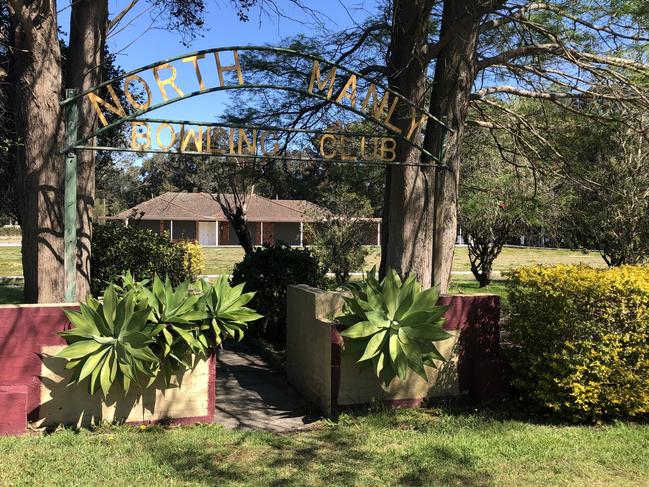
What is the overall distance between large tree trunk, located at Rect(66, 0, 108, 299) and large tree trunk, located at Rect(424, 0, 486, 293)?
427cm

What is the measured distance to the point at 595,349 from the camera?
5746 millimetres

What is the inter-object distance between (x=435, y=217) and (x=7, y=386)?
5158 mm

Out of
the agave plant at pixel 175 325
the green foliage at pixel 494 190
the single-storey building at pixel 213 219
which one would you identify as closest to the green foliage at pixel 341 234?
the green foliage at pixel 494 190

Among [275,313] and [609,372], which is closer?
[609,372]

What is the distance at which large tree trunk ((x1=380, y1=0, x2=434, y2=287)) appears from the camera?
7609mm

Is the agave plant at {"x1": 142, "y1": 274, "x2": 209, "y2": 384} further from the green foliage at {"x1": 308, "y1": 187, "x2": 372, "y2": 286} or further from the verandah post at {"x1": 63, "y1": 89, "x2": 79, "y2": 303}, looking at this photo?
the green foliage at {"x1": 308, "y1": 187, "x2": 372, "y2": 286}

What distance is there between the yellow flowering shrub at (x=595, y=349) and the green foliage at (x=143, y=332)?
3096mm

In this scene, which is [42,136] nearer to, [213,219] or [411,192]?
[411,192]

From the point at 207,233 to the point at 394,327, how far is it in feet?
159

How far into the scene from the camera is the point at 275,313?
10.3 metres

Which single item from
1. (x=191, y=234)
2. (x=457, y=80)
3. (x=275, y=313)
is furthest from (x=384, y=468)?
(x=191, y=234)

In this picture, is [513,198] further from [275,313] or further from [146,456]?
[146,456]

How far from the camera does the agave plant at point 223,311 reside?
566 centimetres

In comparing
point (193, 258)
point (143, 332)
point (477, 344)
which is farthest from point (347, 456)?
point (193, 258)
